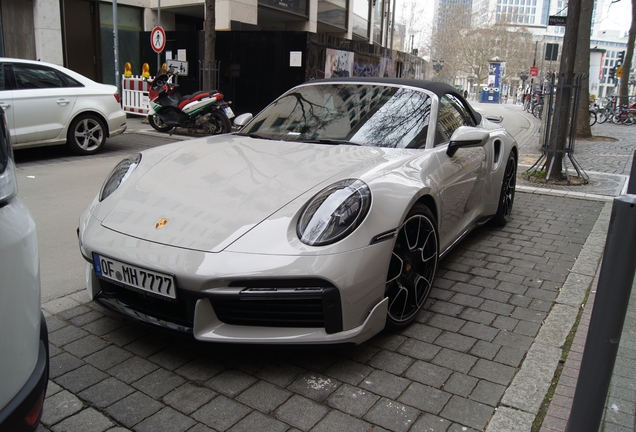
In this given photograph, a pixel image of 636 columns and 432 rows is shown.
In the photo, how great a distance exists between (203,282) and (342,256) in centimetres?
64

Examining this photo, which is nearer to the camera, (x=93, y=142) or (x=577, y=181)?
(x=577, y=181)

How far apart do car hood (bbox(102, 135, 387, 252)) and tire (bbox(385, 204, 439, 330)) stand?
0.41 m

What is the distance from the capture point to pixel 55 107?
819 cm

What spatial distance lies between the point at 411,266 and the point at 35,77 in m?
7.22

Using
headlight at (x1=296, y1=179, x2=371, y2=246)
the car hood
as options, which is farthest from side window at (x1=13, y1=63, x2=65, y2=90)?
headlight at (x1=296, y1=179, x2=371, y2=246)

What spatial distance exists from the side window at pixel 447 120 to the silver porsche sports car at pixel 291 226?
0.03m

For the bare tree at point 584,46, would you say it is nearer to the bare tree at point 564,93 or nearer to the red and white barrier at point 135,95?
the bare tree at point 564,93

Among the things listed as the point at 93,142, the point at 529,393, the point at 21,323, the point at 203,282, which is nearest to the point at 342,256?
the point at 203,282

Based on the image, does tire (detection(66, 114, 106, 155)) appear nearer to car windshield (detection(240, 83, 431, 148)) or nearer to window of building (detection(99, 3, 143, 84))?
car windshield (detection(240, 83, 431, 148))

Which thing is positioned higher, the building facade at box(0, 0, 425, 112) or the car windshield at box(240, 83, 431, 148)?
the building facade at box(0, 0, 425, 112)

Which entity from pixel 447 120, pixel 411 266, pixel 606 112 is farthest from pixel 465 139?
pixel 606 112

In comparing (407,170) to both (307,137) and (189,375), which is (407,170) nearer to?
(307,137)

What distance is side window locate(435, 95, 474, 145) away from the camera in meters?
3.84

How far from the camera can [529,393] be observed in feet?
8.36
